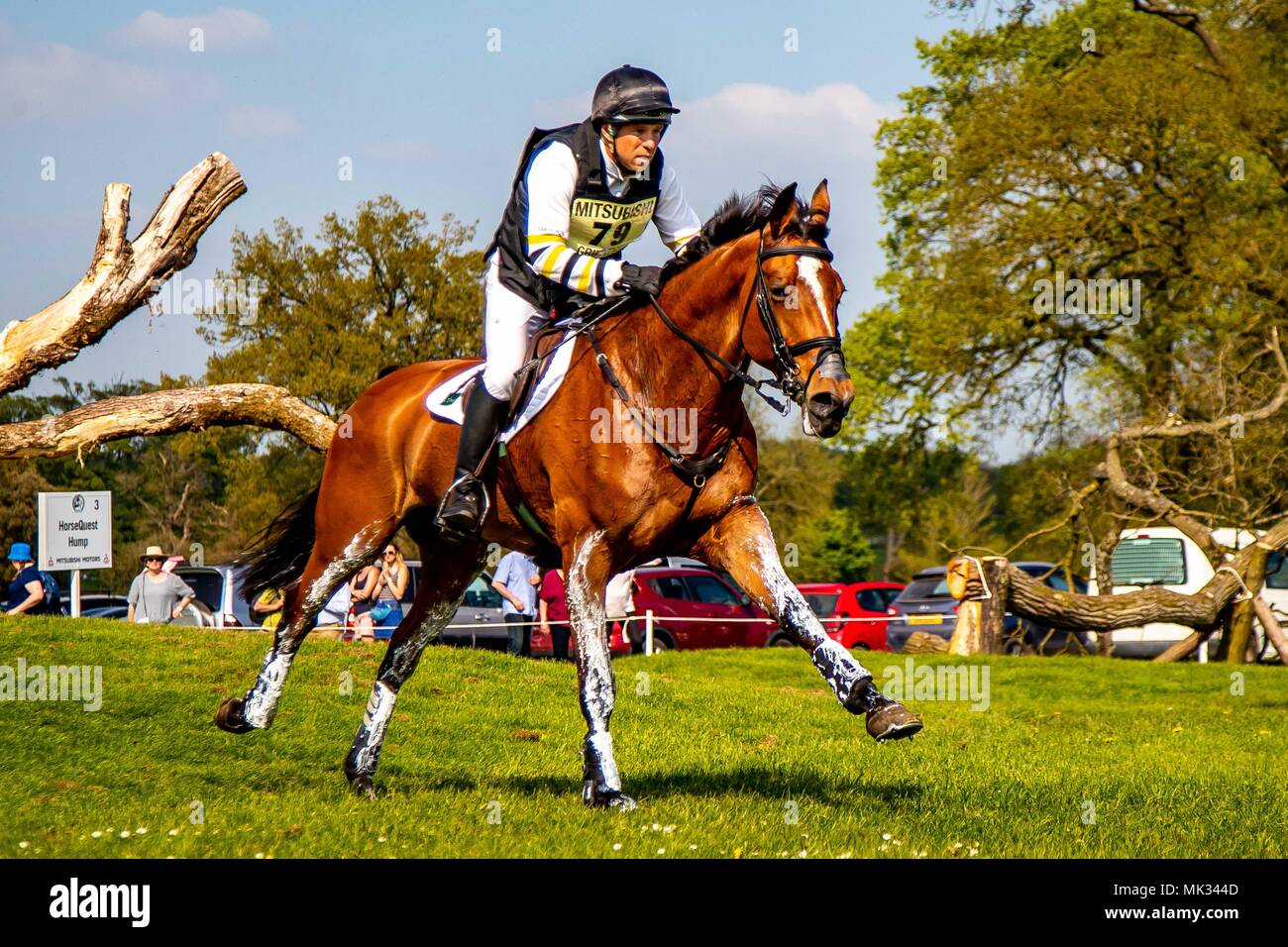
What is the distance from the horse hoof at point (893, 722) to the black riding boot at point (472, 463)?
240 cm

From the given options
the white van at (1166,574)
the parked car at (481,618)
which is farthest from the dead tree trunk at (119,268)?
the white van at (1166,574)

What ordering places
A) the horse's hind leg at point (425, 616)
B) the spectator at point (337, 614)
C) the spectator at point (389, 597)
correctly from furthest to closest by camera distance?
the spectator at point (389, 597) < the spectator at point (337, 614) < the horse's hind leg at point (425, 616)

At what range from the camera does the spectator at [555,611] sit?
62.3 ft

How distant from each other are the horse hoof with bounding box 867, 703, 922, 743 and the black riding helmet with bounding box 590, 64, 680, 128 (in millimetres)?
3020

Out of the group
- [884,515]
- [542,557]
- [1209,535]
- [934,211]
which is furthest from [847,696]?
[884,515]

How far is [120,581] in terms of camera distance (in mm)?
59125

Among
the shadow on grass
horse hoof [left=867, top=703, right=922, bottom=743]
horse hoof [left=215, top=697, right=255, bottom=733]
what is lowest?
the shadow on grass

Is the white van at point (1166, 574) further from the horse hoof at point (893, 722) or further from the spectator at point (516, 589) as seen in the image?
the horse hoof at point (893, 722)

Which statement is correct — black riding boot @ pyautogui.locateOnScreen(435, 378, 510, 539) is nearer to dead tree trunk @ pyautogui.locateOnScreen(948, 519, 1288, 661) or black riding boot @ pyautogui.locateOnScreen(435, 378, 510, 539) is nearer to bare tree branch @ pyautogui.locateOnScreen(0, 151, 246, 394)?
bare tree branch @ pyautogui.locateOnScreen(0, 151, 246, 394)

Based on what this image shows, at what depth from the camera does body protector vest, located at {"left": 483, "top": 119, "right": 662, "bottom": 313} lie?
22.4 feet

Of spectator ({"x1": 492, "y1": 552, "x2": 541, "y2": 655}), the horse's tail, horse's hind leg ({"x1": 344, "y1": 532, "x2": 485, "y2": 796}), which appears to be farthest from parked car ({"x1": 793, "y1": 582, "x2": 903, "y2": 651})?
horse's hind leg ({"x1": 344, "y1": 532, "x2": 485, "y2": 796})

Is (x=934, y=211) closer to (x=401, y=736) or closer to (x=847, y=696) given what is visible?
(x=401, y=736)

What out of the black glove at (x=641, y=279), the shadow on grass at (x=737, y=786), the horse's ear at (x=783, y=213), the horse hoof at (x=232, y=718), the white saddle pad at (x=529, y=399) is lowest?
the shadow on grass at (x=737, y=786)

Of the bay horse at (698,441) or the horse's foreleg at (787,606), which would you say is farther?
the bay horse at (698,441)
